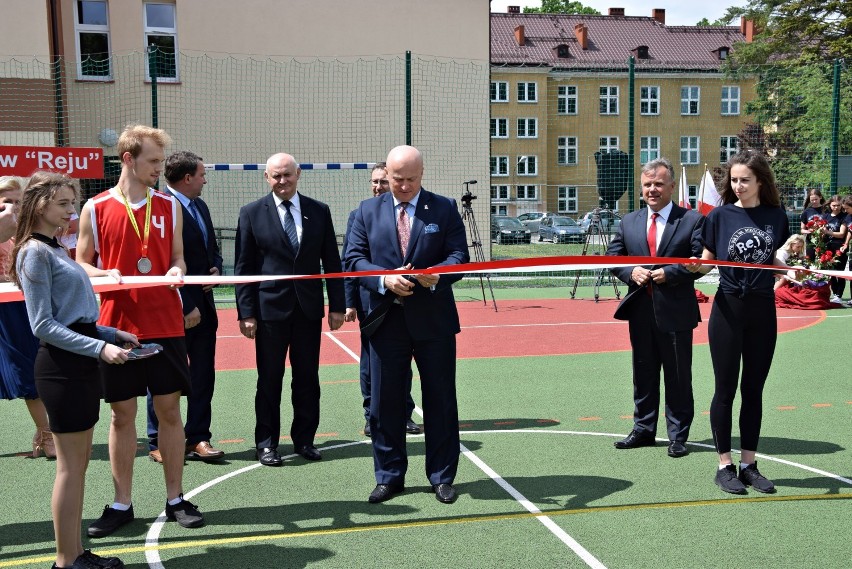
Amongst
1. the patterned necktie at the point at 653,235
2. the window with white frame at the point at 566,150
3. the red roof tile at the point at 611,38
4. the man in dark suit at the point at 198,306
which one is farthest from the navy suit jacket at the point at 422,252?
the red roof tile at the point at 611,38

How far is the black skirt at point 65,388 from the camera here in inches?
150

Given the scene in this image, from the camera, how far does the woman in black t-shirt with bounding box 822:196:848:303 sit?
14.9 metres

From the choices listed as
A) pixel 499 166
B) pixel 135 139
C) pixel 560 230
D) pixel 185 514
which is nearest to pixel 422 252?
pixel 135 139

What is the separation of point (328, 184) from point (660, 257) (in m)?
13.6

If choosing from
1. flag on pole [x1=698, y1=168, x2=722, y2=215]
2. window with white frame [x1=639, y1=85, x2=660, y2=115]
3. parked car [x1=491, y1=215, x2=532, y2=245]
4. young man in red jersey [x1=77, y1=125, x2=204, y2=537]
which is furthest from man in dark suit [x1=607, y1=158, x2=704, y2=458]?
window with white frame [x1=639, y1=85, x2=660, y2=115]

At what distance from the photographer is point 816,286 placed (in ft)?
47.0

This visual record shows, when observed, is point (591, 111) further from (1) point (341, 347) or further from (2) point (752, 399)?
(2) point (752, 399)

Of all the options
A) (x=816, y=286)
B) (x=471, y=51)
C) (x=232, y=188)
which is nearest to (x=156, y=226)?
(x=816, y=286)

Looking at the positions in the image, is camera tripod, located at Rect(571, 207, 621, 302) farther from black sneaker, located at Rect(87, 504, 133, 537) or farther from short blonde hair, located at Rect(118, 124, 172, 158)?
black sneaker, located at Rect(87, 504, 133, 537)

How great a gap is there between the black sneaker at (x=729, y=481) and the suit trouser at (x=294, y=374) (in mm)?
2588

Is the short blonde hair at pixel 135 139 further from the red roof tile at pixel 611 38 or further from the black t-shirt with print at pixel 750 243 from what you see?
the red roof tile at pixel 611 38

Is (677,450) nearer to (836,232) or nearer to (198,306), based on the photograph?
(198,306)

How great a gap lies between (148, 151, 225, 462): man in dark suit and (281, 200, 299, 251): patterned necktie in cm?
55

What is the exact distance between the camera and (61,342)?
147 inches
